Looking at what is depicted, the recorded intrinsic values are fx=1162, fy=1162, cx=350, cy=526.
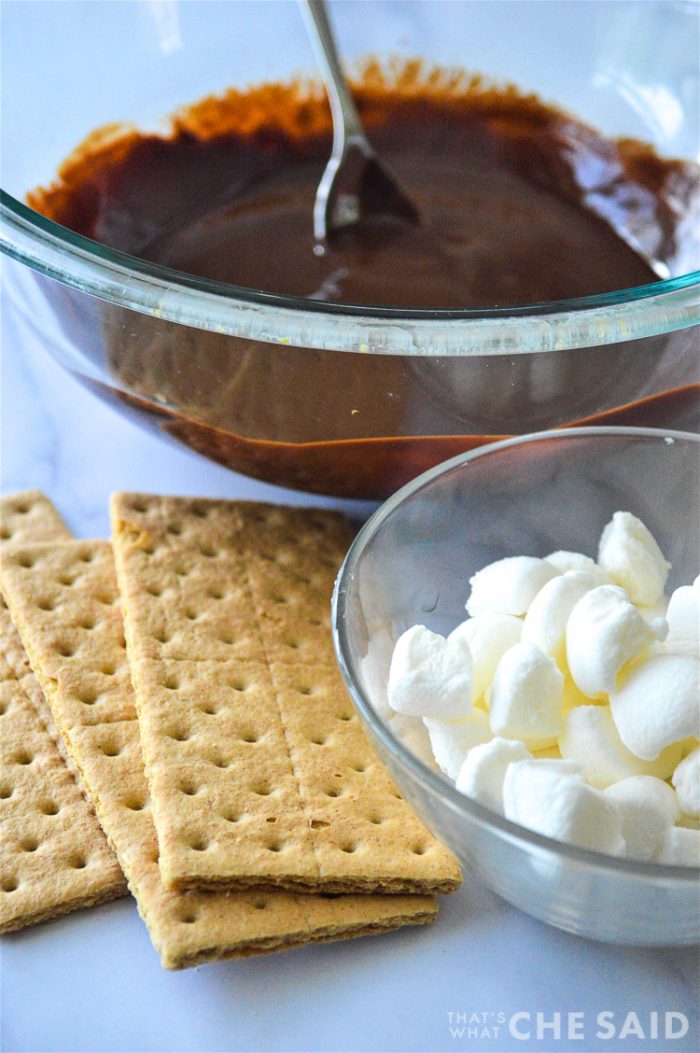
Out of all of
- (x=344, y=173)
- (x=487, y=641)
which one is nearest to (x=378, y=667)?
(x=487, y=641)

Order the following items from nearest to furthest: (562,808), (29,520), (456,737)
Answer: (562,808)
(456,737)
(29,520)

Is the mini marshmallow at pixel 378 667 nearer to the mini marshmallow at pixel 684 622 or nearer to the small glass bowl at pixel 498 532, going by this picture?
the small glass bowl at pixel 498 532

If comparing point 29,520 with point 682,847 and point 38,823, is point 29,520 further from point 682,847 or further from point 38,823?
point 682,847

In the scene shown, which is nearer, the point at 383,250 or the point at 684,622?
the point at 684,622

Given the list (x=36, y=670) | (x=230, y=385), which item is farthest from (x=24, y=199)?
(x=36, y=670)

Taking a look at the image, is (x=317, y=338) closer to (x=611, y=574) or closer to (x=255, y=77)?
(x=611, y=574)

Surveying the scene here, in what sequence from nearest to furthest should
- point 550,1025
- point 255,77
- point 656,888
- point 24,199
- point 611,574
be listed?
point 656,888 → point 550,1025 → point 611,574 → point 24,199 → point 255,77

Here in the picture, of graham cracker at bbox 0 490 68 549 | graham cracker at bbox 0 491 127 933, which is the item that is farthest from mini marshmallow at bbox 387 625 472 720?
graham cracker at bbox 0 490 68 549
